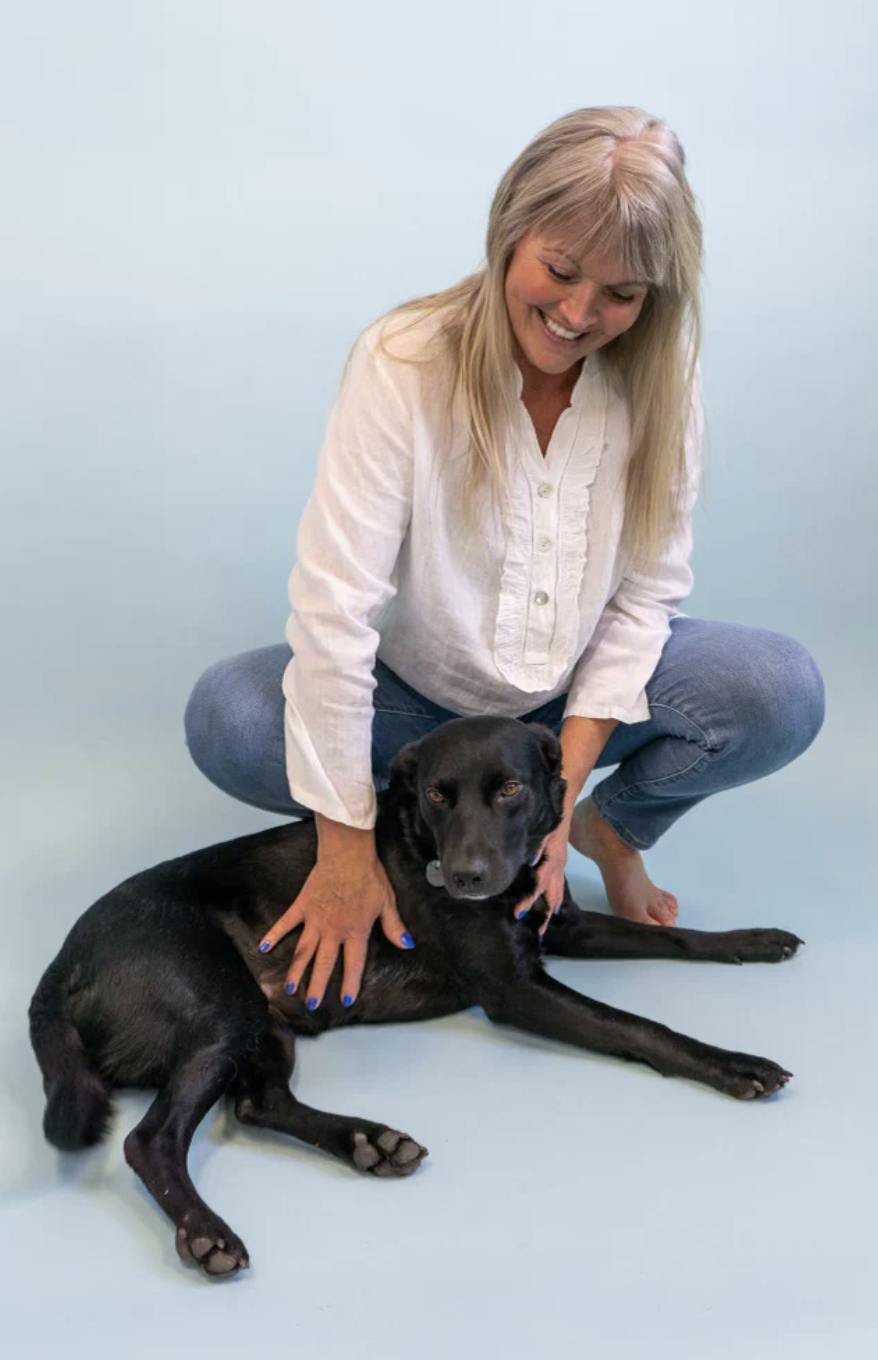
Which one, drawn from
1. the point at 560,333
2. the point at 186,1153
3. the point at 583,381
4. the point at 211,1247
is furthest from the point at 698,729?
the point at 211,1247

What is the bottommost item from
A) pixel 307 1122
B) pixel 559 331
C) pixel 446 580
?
pixel 307 1122

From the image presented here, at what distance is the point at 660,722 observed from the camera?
3.02m

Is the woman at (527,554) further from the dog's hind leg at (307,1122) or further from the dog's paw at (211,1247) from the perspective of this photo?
the dog's paw at (211,1247)

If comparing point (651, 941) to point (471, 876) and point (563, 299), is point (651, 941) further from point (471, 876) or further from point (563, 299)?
point (563, 299)

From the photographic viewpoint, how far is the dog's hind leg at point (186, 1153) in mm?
2072

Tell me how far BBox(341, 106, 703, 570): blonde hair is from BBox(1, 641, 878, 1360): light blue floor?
90 centimetres

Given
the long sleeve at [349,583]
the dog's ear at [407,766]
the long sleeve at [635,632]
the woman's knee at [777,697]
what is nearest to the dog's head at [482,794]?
the dog's ear at [407,766]

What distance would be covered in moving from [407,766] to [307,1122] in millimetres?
673

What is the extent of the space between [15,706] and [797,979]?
→ 87.7 inches

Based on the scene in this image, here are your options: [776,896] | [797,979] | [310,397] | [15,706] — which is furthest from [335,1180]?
[310,397]

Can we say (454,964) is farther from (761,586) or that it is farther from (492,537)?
(761,586)

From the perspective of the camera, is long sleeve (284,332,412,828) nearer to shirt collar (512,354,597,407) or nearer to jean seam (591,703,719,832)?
shirt collar (512,354,597,407)

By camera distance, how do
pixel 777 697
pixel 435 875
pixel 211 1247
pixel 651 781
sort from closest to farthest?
pixel 211 1247
pixel 435 875
pixel 777 697
pixel 651 781

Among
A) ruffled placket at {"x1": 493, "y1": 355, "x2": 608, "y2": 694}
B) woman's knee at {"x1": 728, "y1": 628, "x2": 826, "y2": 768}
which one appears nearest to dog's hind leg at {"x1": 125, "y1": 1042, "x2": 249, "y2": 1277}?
ruffled placket at {"x1": 493, "y1": 355, "x2": 608, "y2": 694}
